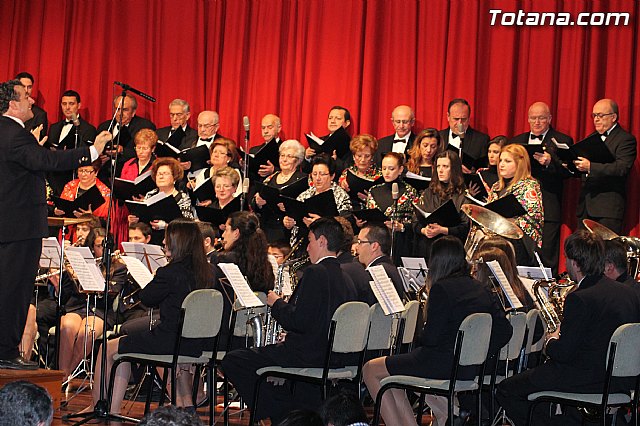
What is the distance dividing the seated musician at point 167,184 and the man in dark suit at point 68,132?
1667 mm

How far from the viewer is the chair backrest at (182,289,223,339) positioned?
608 cm

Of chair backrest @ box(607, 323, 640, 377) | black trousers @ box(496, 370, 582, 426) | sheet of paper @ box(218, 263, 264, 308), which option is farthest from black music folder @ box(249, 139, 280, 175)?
chair backrest @ box(607, 323, 640, 377)

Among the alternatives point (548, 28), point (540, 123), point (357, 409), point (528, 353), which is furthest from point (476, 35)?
point (357, 409)

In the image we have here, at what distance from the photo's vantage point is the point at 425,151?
29.9 feet

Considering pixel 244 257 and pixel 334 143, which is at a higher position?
pixel 334 143

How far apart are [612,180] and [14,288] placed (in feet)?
17.7

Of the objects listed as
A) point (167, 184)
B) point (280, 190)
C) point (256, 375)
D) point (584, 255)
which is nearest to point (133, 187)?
point (167, 184)

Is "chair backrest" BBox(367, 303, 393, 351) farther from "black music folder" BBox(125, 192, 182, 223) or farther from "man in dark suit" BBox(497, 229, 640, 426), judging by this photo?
"black music folder" BBox(125, 192, 182, 223)

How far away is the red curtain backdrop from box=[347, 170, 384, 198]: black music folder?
68.5 inches

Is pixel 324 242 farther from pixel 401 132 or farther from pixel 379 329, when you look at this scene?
A: pixel 401 132

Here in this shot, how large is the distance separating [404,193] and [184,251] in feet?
9.63

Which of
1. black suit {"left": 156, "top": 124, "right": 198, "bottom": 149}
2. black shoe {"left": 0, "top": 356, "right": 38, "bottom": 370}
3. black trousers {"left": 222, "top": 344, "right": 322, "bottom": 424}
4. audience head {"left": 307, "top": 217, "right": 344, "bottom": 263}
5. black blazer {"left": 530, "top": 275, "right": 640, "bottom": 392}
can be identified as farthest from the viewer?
black suit {"left": 156, "top": 124, "right": 198, "bottom": 149}

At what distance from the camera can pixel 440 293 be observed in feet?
19.2

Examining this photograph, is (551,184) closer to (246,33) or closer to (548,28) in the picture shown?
(548,28)
